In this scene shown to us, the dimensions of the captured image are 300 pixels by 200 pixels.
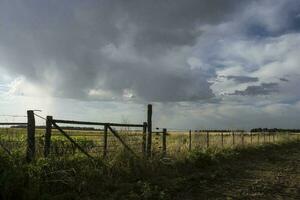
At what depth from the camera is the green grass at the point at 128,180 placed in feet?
32.6

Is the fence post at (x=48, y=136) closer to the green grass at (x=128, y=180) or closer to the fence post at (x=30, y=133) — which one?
the fence post at (x=30, y=133)

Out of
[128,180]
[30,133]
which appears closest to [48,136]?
[30,133]

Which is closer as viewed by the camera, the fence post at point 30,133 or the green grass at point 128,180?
the green grass at point 128,180

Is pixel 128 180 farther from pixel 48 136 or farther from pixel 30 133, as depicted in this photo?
pixel 30 133

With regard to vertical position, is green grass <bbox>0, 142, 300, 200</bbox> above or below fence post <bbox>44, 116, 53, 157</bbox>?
below

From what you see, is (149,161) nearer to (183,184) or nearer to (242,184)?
(183,184)

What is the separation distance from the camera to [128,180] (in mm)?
12461

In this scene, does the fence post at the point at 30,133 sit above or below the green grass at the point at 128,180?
above

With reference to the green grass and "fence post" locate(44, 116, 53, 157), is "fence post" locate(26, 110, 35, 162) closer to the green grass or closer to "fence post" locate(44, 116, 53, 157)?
"fence post" locate(44, 116, 53, 157)

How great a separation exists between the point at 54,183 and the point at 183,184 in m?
4.18

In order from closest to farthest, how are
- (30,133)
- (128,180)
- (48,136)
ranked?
(30,133) < (48,136) < (128,180)

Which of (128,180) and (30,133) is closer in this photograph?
(30,133)

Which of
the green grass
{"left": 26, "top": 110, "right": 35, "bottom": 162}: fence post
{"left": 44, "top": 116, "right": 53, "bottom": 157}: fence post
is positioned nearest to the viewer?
the green grass

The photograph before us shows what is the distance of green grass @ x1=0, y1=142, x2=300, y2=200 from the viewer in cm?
995
